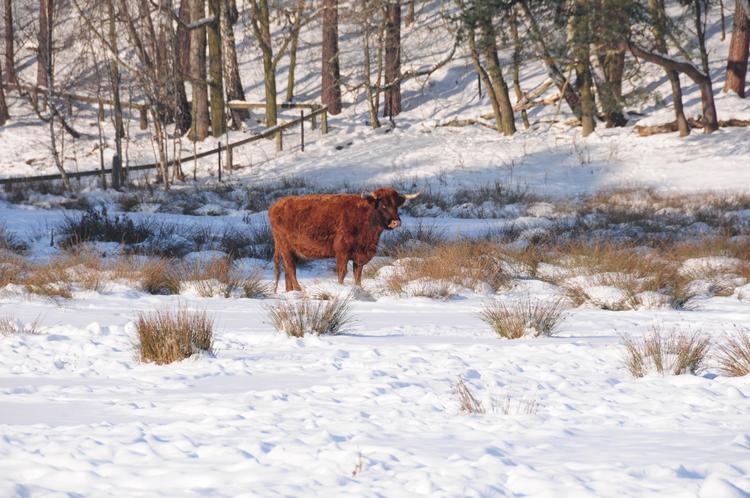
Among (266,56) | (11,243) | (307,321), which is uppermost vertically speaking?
(266,56)

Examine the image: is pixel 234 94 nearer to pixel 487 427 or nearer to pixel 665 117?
pixel 665 117

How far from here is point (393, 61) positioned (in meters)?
31.0

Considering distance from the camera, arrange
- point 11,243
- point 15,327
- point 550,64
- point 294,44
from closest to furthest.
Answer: point 15,327
point 11,243
point 550,64
point 294,44

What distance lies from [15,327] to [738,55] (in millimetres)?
24155

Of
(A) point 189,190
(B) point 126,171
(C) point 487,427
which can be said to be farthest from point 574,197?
(C) point 487,427

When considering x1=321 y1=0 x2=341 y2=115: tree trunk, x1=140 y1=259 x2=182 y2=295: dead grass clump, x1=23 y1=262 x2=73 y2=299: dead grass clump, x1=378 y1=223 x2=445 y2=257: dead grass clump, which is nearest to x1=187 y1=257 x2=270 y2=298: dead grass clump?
x1=140 y1=259 x2=182 y2=295: dead grass clump

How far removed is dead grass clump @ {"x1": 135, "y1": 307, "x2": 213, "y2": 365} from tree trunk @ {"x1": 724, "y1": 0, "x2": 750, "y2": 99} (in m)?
23.7

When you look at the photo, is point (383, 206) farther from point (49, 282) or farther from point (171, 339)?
point (171, 339)

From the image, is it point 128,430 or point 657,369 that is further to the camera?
point 657,369

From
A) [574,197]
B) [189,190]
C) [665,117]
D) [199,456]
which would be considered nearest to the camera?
[199,456]

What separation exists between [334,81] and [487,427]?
88.2 feet

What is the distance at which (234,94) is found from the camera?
107 ft

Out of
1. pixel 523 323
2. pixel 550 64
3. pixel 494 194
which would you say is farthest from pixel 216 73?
pixel 523 323

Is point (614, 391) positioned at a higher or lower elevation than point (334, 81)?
lower
